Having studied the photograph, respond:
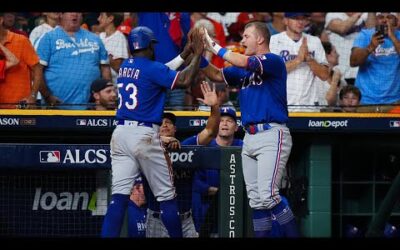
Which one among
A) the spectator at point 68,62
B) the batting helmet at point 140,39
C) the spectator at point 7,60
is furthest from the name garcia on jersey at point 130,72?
the spectator at point 7,60

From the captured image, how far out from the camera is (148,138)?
7.84 meters

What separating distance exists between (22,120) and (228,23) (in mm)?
3050

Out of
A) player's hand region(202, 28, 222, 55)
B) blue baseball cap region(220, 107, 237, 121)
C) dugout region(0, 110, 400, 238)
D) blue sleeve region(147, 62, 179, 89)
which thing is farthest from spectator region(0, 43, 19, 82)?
player's hand region(202, 28, 222, 55)

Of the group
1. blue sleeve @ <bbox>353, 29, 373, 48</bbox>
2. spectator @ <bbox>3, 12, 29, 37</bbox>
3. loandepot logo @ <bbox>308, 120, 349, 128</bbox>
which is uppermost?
spectator @ <bbox>3, 12, 29, 37</bbox>

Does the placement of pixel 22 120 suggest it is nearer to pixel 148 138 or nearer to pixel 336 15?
pixel 148 138

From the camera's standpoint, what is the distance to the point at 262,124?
7828 mm

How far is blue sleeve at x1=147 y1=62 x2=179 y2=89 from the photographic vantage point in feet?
25.7

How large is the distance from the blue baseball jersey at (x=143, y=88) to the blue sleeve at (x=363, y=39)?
296cm

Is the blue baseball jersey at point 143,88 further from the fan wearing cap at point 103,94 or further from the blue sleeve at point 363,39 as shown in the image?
the blue sleeve at point 363,39

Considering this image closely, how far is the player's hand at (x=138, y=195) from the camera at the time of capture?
860cm

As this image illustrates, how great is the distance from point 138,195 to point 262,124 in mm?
1371

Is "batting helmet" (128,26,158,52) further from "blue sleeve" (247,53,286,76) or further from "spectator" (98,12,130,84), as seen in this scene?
"spectator" (98,12,130,84)

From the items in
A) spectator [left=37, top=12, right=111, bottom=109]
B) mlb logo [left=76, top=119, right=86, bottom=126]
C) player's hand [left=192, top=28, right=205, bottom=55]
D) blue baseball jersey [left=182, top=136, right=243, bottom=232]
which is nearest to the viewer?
player's hand [left=192, top=28, right=205, bottom=55]
